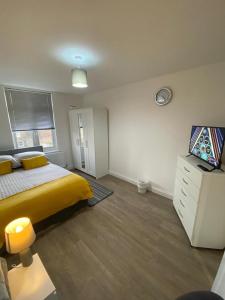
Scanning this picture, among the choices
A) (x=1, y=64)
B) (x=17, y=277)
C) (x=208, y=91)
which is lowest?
(x=17, y=277)

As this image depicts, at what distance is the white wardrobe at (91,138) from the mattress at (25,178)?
41.4 inches

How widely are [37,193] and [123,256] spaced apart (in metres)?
1.41

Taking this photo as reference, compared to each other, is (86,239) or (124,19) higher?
(124,19)

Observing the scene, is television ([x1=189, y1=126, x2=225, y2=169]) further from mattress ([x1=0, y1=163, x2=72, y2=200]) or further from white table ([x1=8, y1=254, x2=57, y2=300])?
mattress ([x1=0, y1=163, x2=72, y2=200])

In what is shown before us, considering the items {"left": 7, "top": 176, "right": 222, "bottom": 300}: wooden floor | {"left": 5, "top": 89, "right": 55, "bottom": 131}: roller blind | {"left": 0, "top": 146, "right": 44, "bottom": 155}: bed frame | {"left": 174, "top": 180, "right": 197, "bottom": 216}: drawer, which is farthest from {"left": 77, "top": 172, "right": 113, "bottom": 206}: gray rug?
{"left": 5, "top": 89, "right": 55, "bottom": 131}: roller blind

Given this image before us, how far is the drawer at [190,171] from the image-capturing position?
5.18ft

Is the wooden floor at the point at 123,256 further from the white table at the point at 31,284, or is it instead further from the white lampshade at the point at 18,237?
the white lampshade at the point at 18,237

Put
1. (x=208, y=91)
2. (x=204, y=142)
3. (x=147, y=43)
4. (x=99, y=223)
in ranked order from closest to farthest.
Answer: (x=147, y=43) → (x=204, y=142) → (x=208, y=91) → (x=99, y=223)

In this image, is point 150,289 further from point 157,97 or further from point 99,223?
point 157,97

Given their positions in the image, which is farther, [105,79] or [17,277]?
[105,79]

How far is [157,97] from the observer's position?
2.54 metres

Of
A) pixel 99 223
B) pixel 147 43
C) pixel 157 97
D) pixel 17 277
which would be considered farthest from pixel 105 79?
pixel 17 277

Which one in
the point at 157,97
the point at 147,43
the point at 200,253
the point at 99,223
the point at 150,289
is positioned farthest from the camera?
the point at 157,97

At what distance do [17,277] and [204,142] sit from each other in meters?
2.38
